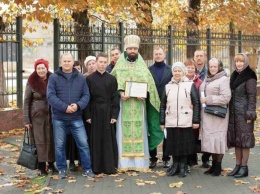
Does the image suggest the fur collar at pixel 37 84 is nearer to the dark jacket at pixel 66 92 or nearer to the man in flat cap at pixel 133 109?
the dark jacket at pixel 66 92

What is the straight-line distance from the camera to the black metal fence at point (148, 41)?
46.3 ft

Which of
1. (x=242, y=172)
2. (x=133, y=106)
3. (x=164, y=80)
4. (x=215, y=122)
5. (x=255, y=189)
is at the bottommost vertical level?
(x=255, y=189)

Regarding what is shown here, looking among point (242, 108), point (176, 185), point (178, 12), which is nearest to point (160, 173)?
point (176, 185)

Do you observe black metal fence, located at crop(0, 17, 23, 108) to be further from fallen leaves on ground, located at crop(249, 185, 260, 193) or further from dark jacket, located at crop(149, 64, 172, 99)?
fallen leaves on ground, located at crop(249, 185, 260, 193)

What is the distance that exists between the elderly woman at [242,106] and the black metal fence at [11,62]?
257 inches

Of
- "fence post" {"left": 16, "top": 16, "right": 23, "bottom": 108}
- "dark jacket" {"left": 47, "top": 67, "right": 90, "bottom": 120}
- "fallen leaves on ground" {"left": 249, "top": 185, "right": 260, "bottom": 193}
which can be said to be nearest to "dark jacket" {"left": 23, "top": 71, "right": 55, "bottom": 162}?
"dark jacket" {"left": 47, "top": 67, "right": 90, "bottom": 120}

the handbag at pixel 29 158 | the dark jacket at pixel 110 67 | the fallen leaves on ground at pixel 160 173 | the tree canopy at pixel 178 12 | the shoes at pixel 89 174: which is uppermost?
the tree canopy at pixel 178 12

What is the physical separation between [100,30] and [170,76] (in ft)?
19.9

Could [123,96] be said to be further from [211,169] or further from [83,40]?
[83,40]

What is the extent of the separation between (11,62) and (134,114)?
18.1 ft

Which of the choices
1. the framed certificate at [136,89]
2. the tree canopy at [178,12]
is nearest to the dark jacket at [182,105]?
the framed certificate at [136,89]

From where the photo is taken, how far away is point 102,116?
8.57 metres

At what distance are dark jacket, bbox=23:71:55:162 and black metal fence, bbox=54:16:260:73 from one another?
5.60m

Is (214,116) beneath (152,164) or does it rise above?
above
